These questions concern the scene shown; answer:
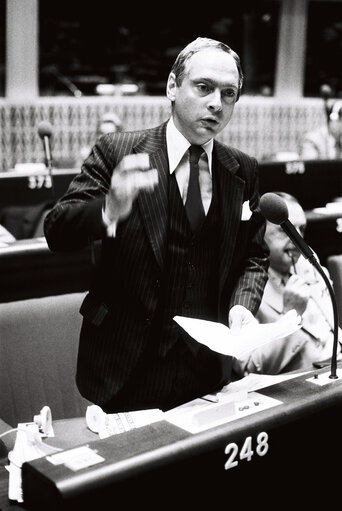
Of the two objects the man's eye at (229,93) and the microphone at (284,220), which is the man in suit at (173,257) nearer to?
the man's eye at (229,93)

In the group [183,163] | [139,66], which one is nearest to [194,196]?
[183,163]

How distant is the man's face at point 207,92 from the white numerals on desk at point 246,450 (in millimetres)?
673

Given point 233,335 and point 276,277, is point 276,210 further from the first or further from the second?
point 276,277

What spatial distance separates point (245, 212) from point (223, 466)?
2.25ft

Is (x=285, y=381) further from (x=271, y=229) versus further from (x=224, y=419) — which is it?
(x=271, y=229)

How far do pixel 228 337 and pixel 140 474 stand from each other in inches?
15.6

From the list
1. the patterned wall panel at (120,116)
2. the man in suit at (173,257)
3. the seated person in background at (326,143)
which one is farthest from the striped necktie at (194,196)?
the seated person in background at (326,143)

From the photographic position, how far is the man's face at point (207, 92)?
181 centimetres

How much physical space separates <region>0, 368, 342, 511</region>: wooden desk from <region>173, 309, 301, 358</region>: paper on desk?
136 millimetres

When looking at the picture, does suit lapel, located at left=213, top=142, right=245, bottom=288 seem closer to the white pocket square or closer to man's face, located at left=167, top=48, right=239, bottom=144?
the white pocket square

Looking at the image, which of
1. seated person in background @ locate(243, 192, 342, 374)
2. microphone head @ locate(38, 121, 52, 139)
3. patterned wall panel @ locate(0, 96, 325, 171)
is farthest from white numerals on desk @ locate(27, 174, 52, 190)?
seated person in background @ locate(243, 192, 342, 374)

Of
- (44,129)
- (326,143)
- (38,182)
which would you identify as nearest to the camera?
(44,129)

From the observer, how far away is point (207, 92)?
71.8 inches

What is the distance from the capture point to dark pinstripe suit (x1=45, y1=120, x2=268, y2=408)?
187 centimetres
